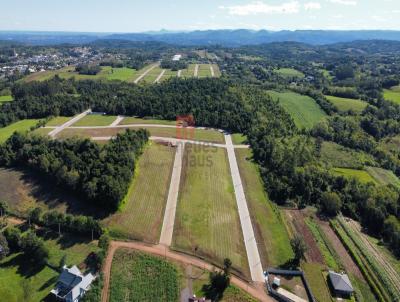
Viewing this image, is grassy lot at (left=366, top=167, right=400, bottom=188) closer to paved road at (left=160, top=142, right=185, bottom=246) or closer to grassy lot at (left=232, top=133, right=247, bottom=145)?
grassy lot at (left=232, top=133, right=247, bottom=145)

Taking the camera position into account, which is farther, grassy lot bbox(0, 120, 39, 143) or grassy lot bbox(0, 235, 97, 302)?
grassy lot bbox(0, 120, 39, 143)

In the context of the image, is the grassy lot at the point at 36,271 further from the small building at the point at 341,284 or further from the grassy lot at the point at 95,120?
the grassy lot at the point at 95,120

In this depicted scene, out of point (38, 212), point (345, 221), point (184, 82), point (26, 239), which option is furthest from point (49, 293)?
point (184, 82)

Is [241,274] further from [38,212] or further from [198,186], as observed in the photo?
[38,212]

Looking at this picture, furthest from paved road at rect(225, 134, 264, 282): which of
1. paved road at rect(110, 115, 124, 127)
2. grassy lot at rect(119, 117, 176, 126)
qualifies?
paved road at rect(110, 115, 124, 127)

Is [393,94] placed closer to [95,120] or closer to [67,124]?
[95,120]

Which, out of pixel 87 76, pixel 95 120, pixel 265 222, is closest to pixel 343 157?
pixel 265 222
